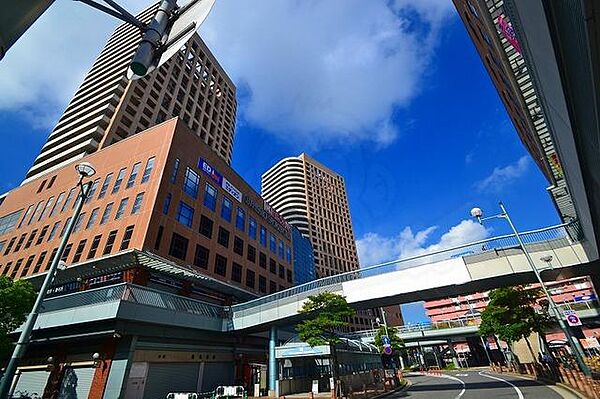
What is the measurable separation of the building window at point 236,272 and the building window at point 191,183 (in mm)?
9703

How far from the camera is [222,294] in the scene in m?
32.9

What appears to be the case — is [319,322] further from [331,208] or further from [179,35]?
[331,208]

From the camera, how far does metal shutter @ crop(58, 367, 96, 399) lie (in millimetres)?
20250

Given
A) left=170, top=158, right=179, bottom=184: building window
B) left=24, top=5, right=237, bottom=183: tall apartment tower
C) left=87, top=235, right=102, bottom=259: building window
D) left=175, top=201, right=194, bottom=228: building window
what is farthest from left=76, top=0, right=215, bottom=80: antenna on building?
left=24, top=5, right=237, bottom=183: tall apartment tower

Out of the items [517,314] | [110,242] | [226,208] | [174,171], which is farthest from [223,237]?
[517,314]

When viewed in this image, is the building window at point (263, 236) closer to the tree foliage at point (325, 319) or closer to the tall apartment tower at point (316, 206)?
the tree foliage at point (325, 319)

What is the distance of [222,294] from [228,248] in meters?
5.71

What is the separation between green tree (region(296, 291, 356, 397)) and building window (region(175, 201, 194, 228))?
647 inches

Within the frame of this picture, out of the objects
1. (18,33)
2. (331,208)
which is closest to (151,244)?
(18,33)

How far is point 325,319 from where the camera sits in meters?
20.5

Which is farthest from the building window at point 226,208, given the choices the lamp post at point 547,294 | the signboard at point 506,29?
the signboard at point 506,29

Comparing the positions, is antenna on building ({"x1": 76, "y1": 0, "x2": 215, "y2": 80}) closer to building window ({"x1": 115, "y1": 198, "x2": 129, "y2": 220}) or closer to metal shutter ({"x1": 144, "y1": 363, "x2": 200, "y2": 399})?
metal shutter ({"x1": 144, "y1": 363, "x2": 200, "y2": 399})

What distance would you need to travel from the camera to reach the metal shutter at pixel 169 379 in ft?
70.2

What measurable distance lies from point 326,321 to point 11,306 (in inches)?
819
